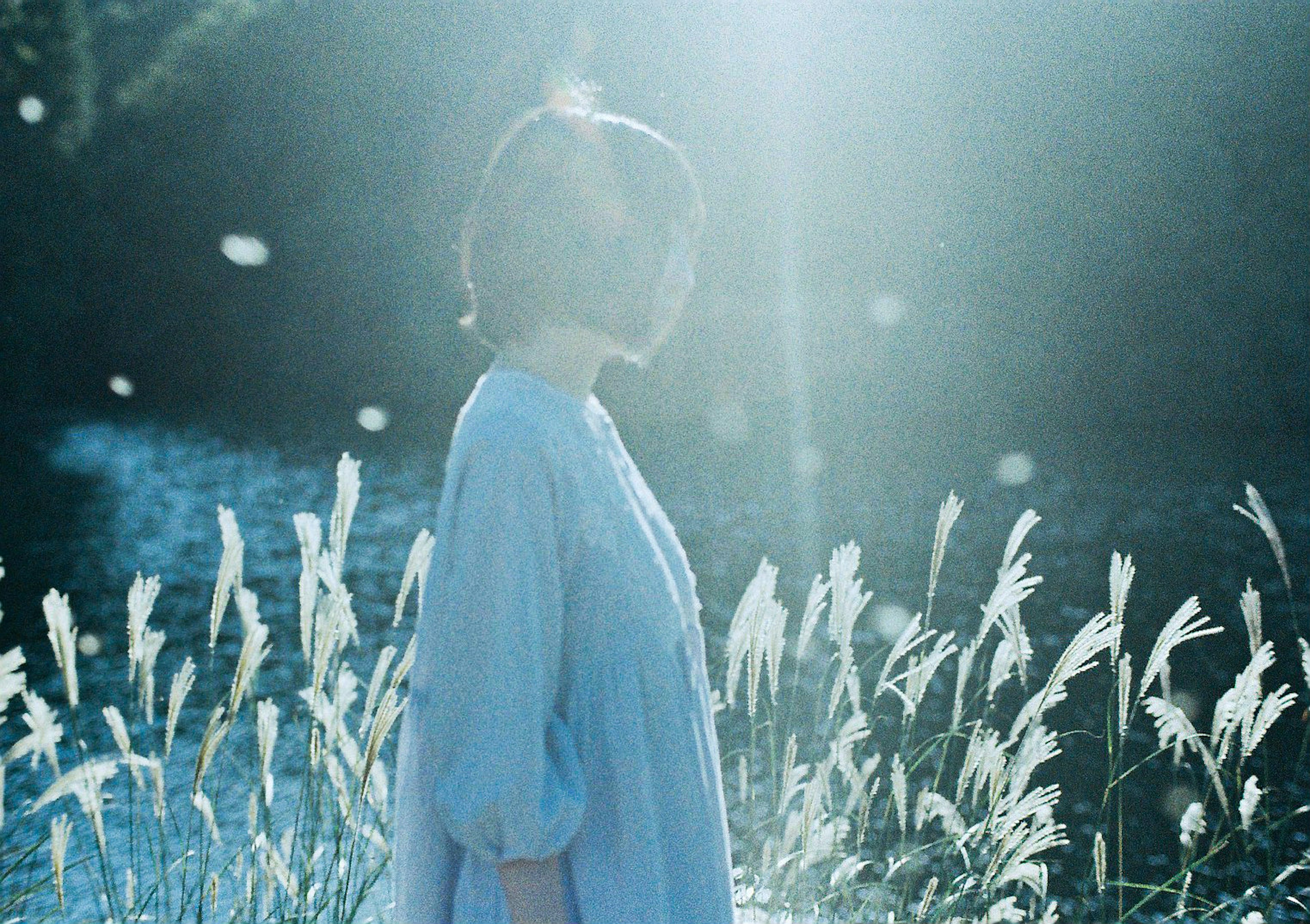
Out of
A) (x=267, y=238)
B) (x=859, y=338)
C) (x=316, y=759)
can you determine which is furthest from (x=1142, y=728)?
(x=267, y=238)

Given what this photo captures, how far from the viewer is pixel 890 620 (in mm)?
8203

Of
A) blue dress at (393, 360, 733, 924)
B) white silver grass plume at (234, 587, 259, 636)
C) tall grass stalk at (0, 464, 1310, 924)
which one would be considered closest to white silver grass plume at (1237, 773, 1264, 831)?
tall grass stalk at (0, 464, 1310, 924)

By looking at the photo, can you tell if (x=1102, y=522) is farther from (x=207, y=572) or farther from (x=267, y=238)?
(x=267, y=238)

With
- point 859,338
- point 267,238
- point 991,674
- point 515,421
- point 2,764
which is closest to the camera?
point 515,421

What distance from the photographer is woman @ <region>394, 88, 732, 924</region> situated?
1.05m

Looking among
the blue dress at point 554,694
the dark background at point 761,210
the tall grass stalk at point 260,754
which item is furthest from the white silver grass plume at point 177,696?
the dark background at point 761,210

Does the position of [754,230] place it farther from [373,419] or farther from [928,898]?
[928,898]

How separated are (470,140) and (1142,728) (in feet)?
68.3

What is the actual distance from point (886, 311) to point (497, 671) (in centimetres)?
2248

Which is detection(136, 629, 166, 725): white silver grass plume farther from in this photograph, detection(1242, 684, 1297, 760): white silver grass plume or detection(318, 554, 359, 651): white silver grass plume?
detection(1242, 684, 1297, 760): white silver grass plume

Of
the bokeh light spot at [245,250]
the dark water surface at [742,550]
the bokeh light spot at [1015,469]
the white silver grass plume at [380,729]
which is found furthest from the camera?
the bokeh light spot at [245,250]

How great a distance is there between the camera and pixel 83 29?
2344 cm

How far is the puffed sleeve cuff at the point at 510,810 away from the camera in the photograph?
102 cm

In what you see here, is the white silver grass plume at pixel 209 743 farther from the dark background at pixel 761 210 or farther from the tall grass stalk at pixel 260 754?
the dark background at pixel 761 210
